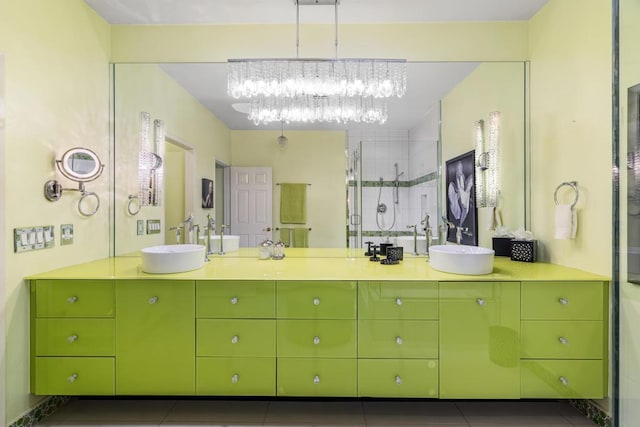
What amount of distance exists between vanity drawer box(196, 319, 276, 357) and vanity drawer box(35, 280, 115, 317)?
20.3 inches

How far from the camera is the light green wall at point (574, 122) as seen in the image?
175 centimetres

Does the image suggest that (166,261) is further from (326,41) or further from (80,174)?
(326,41)

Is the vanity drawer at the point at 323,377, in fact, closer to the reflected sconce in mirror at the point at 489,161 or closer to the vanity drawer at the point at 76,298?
the vanity drawer at the point at 76,298

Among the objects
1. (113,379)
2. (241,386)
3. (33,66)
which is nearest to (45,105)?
(33,66)

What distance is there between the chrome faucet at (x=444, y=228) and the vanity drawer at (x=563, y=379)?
0.90 meters

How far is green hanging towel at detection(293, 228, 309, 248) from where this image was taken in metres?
2.37

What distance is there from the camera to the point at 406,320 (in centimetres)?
178

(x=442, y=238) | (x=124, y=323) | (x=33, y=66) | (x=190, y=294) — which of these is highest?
(x=33, y=66)

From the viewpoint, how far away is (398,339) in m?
1.77

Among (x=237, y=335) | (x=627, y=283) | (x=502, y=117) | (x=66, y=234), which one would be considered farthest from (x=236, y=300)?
(x=502, y=117)

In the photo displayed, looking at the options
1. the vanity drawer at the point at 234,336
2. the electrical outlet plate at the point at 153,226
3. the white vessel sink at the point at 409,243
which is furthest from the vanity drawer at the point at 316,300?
the electrical outlet plate at the point at 153,226

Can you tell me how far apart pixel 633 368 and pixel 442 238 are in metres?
1.28

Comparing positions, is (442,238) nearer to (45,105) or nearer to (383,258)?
(383,258)

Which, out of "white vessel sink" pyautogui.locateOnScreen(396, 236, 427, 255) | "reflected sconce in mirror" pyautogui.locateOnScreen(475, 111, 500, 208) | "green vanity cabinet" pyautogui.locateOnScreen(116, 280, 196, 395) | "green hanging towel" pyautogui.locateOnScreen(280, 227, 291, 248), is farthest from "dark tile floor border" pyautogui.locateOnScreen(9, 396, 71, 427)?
"reflected sconce in mirror" pyautogui.locateOnScreen(475, 111, 500, 208)
